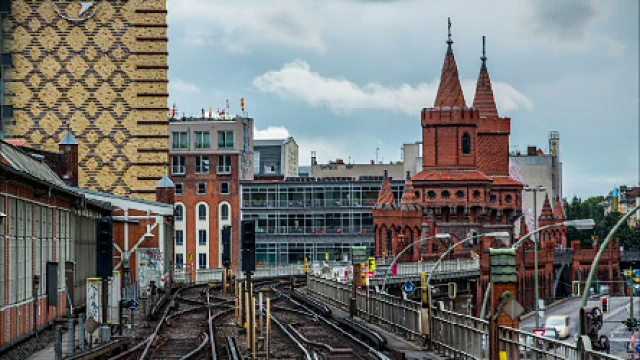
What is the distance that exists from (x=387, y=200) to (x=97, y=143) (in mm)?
49403

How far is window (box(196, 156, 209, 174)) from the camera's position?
13175 centimetres

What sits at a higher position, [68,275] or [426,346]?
[68,275]

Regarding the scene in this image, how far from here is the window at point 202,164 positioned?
132m

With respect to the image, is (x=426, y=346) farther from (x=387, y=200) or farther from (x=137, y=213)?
(x=387, y=200)

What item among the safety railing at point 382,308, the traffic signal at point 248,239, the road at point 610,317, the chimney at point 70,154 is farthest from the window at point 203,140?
the traffic signal at point 248,239

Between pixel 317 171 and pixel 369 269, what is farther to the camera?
pixel 317 171

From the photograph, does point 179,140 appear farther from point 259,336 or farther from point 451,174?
point 259,336

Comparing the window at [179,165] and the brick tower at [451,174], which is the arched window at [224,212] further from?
the brick tower at [451,174]

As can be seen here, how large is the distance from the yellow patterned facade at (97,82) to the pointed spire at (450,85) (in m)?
62.5

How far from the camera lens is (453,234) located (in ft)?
444

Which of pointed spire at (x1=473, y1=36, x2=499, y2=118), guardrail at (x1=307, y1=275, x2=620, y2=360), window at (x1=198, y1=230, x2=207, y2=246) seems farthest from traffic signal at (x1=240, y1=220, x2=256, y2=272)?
pointed spire at (x1=473, y1=36, x2=499, y2=118)

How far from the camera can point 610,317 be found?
108m

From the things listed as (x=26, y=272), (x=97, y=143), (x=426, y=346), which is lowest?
(x=426, y=346)

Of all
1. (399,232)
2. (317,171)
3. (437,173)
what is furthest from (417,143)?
(399,232)
